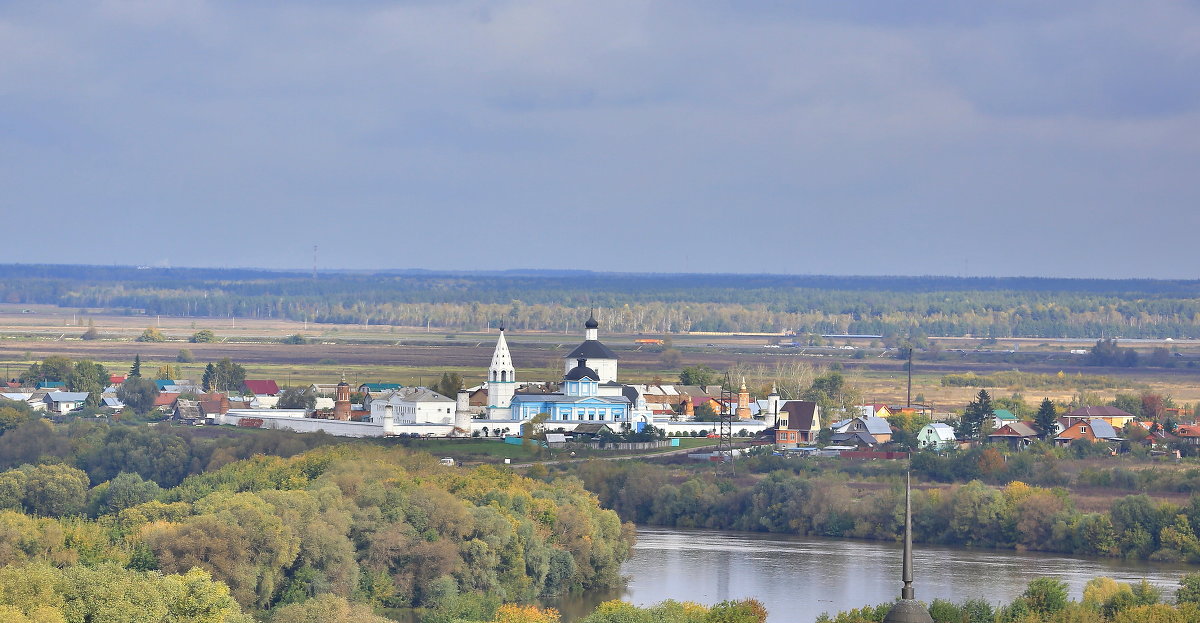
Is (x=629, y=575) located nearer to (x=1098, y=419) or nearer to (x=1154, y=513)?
(x=1154, y=513)

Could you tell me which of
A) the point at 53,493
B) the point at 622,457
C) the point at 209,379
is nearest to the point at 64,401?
the point at 209,379

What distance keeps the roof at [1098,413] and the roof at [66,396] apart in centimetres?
3455

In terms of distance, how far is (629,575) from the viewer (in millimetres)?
41406

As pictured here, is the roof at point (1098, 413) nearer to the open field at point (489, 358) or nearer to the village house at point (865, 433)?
the village house at point (865, 433)

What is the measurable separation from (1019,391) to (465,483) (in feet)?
156

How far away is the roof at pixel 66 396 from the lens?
76.3 metres

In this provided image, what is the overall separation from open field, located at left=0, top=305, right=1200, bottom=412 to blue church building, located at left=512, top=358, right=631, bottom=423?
11.9 metres

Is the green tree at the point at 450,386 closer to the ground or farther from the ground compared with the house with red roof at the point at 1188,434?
farther from the ground

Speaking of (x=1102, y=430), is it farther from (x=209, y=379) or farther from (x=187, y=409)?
(x=209, y=379)

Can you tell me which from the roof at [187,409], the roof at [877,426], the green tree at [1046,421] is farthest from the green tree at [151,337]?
the green tree at [1046,421]

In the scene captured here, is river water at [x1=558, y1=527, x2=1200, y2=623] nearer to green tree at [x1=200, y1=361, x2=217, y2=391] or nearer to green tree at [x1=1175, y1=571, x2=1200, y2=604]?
green tree at [x1=1175, y1=571, x2=1200, y2=604]

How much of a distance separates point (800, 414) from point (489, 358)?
44528mm

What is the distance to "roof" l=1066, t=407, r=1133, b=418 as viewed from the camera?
2653 inches

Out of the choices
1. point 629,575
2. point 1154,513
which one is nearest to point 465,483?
point 629,575
